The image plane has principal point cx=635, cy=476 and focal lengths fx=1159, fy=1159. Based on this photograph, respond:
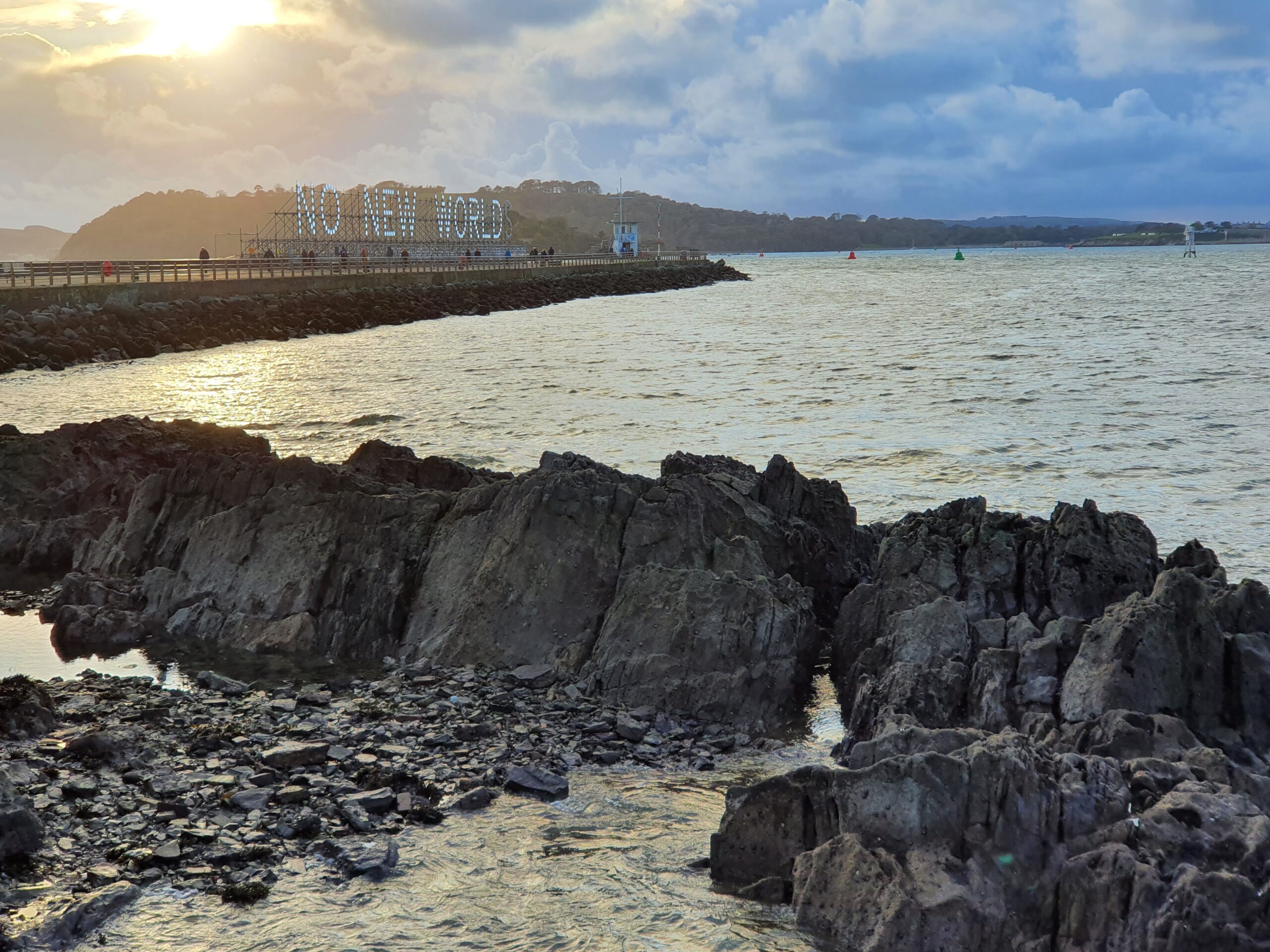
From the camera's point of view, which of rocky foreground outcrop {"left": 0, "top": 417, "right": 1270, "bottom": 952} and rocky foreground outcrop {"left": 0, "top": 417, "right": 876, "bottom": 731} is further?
rocky foreground outcrop {"left": 0, "top": 417, "right": 876, "bottom": 731}

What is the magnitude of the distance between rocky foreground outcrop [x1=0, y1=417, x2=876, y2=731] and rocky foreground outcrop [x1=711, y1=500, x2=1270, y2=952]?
44.4 inches

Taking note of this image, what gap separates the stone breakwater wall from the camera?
35875mm

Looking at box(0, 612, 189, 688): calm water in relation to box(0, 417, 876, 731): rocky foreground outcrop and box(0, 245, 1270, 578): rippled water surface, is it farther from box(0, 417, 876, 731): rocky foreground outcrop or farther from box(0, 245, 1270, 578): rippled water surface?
box(0, 245, 1270, 578): rippled water surface

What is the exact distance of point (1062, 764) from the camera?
559cm

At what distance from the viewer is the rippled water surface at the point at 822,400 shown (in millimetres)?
19094

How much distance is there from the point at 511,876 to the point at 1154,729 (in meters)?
3.51

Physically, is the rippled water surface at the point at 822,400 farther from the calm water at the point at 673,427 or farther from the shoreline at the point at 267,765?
the shoreline at the point at 267,765

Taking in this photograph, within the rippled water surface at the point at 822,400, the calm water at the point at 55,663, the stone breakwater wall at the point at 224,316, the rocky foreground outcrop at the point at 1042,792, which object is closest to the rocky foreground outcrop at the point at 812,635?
the rocky foreground outcrop at the point at 1042,792

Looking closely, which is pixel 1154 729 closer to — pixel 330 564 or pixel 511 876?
pixel 511 876

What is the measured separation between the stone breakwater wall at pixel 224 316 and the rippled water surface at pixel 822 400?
4.49 feet

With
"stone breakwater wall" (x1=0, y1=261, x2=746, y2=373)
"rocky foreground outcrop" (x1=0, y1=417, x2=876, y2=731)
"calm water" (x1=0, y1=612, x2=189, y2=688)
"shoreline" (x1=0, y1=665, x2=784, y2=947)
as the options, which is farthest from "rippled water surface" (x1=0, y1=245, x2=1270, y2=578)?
"calm water" (x1=0, y1=612, x2=189, y2=688)

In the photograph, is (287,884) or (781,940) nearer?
(781,940)

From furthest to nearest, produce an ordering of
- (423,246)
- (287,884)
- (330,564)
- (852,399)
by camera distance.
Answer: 1. (423,246)
2. (852,399)
3. (330,564)
4. (287,884)

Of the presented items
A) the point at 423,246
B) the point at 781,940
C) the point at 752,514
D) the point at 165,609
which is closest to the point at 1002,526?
the point at 752,514
